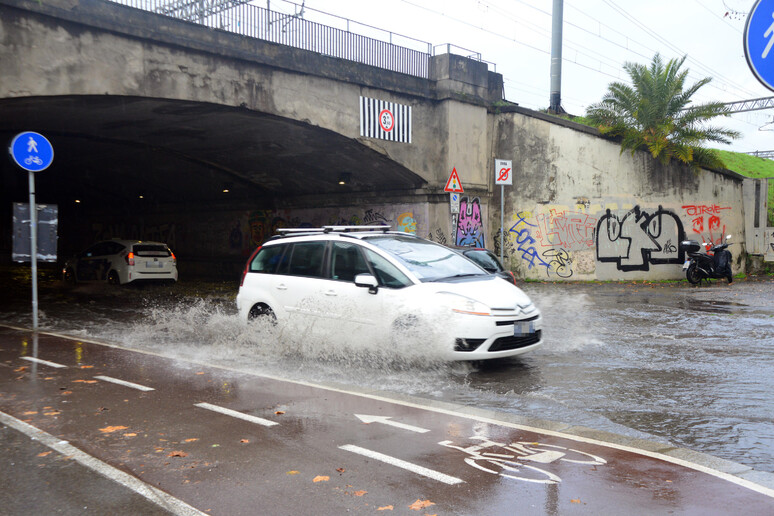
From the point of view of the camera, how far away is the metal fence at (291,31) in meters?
15.1

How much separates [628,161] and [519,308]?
14.4 meters

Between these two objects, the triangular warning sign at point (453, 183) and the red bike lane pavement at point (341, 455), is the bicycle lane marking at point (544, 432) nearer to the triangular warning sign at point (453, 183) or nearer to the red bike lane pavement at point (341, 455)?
the red bike lane pavement at point (341, 455)

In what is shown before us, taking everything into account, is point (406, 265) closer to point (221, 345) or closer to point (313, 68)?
point (221, 345)

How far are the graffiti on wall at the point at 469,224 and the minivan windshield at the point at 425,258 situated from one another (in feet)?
34.9

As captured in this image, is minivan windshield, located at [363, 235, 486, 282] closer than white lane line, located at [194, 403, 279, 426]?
No

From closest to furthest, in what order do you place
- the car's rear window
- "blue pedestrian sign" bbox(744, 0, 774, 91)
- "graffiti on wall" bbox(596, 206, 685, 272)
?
"blue pedestrian sign" bbox(744, 0, 774, 91) → the car's rear window → "graffiti on wall" bbox(596, 206, 685, 272)

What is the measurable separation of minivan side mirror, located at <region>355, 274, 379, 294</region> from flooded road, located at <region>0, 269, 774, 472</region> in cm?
66

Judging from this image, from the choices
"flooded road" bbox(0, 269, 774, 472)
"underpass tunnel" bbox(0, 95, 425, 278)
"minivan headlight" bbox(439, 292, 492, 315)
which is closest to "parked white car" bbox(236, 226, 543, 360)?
"minivan headlight" bbox(439, 292, 492, 315)

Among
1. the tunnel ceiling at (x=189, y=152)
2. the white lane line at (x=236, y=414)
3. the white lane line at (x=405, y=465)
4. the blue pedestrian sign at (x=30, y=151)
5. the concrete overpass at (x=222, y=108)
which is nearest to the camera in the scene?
the white lane line at (x=405, y=465)

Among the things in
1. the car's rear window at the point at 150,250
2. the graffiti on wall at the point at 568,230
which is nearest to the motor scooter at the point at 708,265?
the graffiti on wall at the point at 568,230

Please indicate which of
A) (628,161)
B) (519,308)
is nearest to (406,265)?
(519,308)

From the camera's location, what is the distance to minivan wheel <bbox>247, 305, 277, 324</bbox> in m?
9.45

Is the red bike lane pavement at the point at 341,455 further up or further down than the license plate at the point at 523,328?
further down

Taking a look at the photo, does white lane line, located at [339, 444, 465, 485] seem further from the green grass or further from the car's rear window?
the green grass
